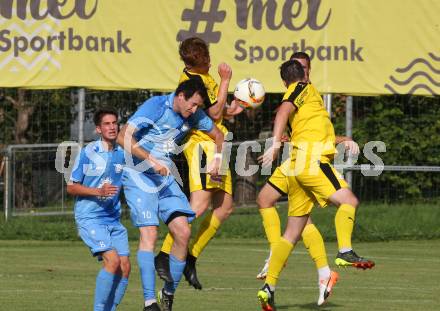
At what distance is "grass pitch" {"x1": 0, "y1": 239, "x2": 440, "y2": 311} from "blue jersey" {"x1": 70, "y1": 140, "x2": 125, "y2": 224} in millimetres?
1245

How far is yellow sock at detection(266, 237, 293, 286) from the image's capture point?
414 inches

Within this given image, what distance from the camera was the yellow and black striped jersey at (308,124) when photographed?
10.8 m

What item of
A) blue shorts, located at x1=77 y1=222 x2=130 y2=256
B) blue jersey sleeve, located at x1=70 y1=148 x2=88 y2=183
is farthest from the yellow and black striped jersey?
blue jersey sleeve, located at x1=70 y1=148 x2=88 y2=183

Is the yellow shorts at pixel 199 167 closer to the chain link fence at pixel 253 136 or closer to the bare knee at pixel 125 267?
the bare knee at pixel 125 267

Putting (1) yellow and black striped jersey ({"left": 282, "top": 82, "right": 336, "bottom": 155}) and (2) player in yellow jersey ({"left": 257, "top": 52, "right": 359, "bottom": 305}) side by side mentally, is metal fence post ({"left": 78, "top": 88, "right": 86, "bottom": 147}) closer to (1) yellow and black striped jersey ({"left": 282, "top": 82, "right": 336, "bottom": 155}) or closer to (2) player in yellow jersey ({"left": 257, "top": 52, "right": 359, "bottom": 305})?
(2) player in yellow jersey ({"left": 257, "top": 52, "right": 359, "bottom": 305})

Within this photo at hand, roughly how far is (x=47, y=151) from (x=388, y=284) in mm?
9541

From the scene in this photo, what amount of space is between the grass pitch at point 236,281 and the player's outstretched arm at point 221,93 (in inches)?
71.1

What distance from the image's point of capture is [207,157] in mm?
11992

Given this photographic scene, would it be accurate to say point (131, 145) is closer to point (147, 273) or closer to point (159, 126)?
point (159, 126)

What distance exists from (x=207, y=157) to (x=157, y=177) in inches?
76.5

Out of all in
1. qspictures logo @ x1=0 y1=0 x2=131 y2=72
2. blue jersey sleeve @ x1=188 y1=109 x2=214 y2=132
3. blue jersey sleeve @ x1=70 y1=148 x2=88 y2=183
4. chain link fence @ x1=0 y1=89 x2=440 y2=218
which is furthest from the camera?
chain link fence @ x1=0 y1=89 x2=440 y2=218

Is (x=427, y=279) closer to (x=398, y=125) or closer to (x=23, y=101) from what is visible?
(x=398, y=125)

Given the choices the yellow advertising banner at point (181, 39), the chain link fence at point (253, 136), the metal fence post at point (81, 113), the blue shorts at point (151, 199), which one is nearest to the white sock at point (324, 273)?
the blue shorts at point (151, 199)

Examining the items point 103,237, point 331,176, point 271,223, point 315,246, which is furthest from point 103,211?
point 271,223
